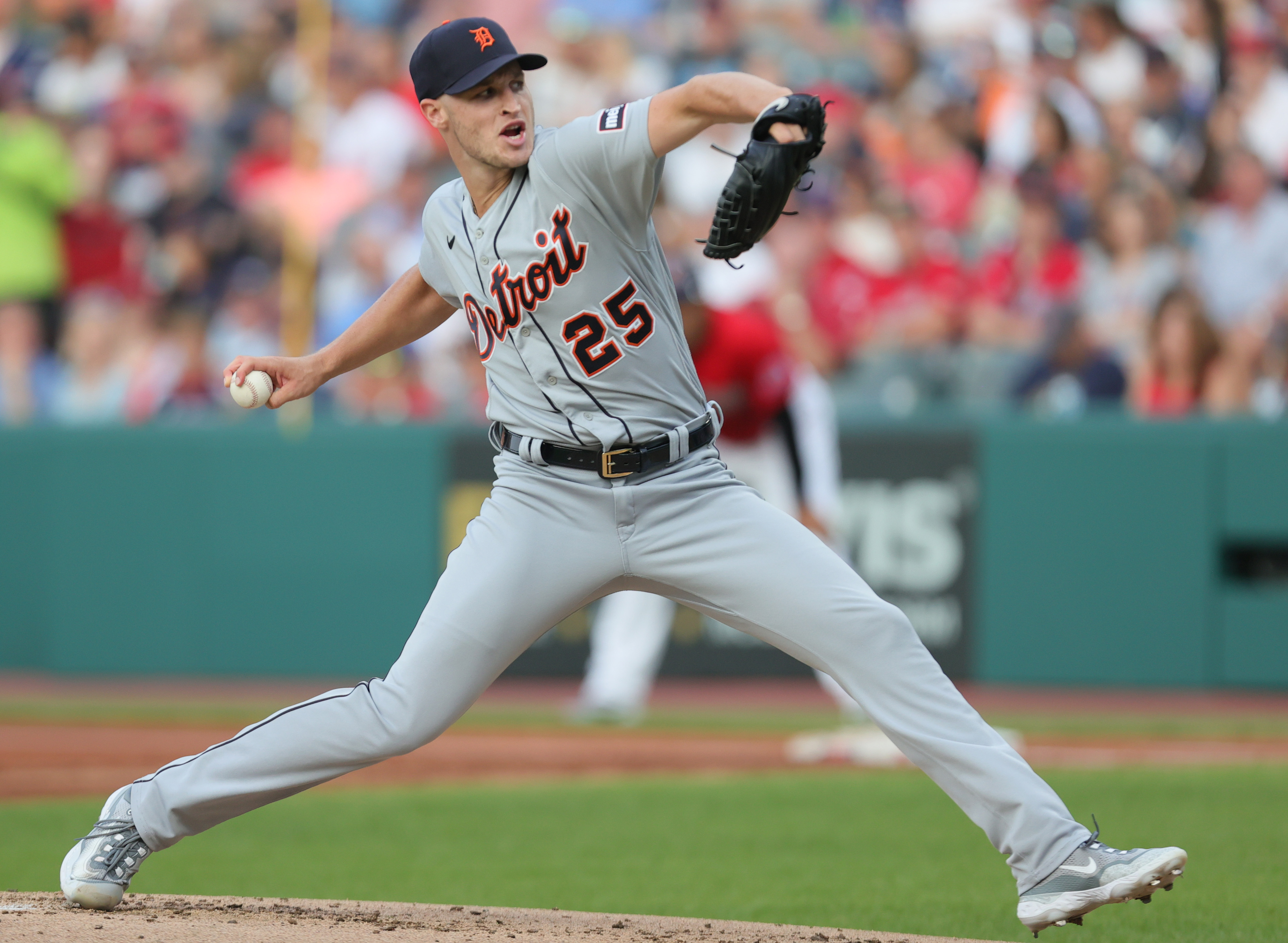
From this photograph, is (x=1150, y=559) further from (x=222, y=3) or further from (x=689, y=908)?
(x=222, y=3)

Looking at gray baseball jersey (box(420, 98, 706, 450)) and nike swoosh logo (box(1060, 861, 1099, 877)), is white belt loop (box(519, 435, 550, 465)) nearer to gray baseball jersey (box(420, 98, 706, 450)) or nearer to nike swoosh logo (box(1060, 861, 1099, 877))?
gray baseball jersey (box(420, 98, 706, 450))

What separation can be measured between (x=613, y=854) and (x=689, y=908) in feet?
3.11

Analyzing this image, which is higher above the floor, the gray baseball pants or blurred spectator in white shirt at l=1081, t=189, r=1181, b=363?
blurred spectator in white shirt at l=1081, t=189, r=1181, b=363

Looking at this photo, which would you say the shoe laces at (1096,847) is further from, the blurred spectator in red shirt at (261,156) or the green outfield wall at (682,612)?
the blurred spectator in red shirt at (261,156)

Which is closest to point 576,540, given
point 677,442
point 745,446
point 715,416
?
point 677,442

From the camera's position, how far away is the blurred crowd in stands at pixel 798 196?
9.75 m

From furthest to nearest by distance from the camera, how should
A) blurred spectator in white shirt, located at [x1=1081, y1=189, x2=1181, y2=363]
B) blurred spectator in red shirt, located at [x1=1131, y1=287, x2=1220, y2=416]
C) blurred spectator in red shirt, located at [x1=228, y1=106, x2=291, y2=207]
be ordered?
blurred spectator in red shirt, located at [x1=228, y1=106, x2=291, y2=207] → blurred spectator in white shirt, located at [x1=1081, y1=189, x2=1181, y2=363] → blurred spectator in red shirt, located at [x1=1131, y1=287, x2=1220, y2=416]

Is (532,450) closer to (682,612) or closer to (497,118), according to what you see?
(497,118)

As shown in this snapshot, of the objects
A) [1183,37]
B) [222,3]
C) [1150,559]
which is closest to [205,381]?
[222,3]

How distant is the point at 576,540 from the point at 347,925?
1047mm

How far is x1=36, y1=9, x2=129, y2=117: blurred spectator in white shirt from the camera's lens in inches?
555

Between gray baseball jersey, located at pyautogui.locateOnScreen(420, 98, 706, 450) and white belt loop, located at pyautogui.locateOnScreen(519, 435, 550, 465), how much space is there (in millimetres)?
18

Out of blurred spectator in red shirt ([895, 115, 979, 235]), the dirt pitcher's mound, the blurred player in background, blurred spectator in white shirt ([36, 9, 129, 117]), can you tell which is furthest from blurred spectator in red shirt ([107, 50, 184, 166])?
the dirt pitcher's mound

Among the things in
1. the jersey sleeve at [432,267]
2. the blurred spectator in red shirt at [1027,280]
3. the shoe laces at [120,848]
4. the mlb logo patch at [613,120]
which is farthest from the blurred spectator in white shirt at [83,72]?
the mlb logo patch at [613,120]
